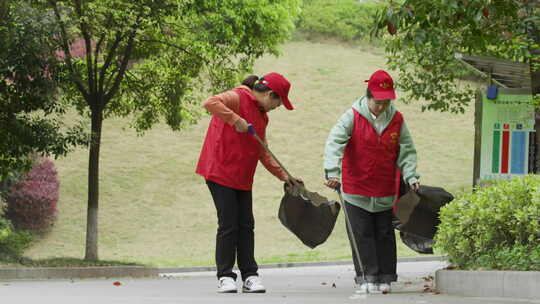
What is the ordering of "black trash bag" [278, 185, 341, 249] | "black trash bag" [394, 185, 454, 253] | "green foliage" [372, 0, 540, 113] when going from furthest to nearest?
"black trash bag" [278, 185, 341, 249], "black trash bag" [394, 185, 454, 253], "green foliage" [372, 0, 540, 113]

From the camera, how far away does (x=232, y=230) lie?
809 cm

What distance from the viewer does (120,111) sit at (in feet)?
67.8

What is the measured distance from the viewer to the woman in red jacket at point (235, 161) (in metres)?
7.99

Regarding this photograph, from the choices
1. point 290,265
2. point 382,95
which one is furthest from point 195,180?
point 382,95

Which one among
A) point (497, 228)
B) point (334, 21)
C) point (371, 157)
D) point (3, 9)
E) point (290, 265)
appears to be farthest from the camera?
point (334, 21)

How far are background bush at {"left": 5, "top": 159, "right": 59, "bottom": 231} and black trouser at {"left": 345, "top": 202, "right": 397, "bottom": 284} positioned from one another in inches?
810

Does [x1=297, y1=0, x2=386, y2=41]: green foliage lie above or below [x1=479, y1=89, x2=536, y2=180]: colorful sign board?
above

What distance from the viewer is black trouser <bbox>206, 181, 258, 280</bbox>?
8.05 metres

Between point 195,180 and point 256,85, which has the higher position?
point 256,85

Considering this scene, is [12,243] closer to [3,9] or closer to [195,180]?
[3,9]

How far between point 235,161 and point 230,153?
76mm

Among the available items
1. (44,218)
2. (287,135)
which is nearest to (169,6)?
(44,218)

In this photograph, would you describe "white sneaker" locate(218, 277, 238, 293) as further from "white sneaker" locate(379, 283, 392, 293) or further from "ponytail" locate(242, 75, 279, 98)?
"ponytail" locate(242, 75, 279, 98)

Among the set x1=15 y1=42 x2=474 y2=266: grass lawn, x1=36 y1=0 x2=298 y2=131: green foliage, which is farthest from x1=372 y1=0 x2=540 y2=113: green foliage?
x1=15 y1=42 x2=474 y2=266: grass lawn
